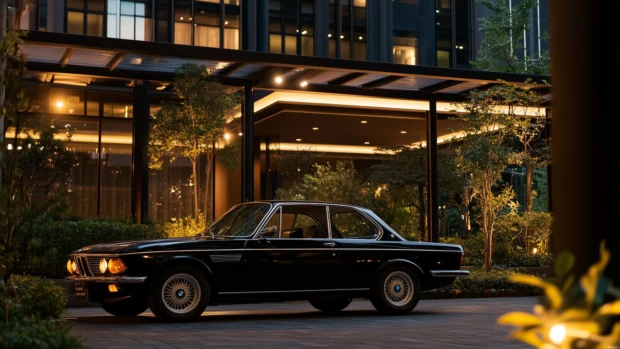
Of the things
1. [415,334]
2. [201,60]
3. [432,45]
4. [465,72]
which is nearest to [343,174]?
[465,72]

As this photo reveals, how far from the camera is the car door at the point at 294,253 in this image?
41.5ft

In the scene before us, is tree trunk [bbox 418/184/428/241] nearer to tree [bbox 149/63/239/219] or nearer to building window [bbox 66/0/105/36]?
tree [bbox 149/63/239/219]

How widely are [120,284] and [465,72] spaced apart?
540 inches

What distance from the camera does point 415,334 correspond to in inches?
421

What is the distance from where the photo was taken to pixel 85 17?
38312mm

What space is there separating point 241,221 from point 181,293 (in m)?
1.45

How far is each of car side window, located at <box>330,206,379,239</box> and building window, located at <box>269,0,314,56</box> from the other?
2848 centimetres

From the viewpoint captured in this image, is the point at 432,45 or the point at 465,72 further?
the point at 432,45

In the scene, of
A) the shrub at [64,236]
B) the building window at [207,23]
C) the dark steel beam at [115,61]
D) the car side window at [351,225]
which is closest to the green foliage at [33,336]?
the car side window at [351,225]

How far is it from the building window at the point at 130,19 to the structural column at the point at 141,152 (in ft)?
56.0

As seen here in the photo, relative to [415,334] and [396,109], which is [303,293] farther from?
[396,109]

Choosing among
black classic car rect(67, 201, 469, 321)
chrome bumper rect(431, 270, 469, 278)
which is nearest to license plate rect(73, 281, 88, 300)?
black classic car rect(67, 201, 469, 321)

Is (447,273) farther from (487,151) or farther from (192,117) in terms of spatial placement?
(192,117)

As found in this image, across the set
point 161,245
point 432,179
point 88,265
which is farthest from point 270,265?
point 432,179
